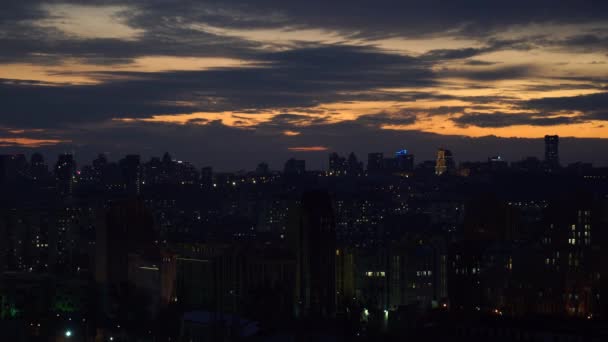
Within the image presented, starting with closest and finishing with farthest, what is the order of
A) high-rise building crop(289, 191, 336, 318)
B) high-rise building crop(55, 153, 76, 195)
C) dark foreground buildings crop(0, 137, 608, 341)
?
dark foreground buildings crop(0, 137, 608, 341) < high-rise building crop(289, 191, 336, 318) < high-rise building crop(55, 153, 76, 195)

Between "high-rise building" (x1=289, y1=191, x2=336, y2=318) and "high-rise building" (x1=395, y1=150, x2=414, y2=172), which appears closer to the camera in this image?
"high-rise building" (x1=289, y1=191, x2=336, y2=318)

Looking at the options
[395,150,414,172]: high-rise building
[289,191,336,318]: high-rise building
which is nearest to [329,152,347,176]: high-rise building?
[395,150,414,172]: high-rise building

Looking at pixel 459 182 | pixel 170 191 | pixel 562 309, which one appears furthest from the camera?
pixel 459 182

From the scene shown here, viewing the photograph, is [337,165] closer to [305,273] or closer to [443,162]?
[443,162]

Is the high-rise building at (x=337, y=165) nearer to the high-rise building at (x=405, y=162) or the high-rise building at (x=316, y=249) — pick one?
the high-rise building at (x=405, y=162)

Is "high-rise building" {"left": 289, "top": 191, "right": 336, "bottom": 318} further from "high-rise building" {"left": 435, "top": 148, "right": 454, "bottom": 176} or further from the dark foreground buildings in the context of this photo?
"high-rise building" {"left": 435, "top": 148, "right": 454, "bottom": 176}

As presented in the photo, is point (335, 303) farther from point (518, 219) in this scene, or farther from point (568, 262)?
point (518, 219)

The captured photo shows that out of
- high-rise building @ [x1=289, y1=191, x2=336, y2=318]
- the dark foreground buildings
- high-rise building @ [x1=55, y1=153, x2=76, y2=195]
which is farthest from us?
high-rise building @ [x1=55, y1=153, x2=76, y2=195]

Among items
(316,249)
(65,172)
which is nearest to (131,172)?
(65,172)

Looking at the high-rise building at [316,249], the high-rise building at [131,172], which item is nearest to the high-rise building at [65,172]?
the high-rise building at [131,172]

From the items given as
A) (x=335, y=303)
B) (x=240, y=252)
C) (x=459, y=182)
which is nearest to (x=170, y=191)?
(x=459, y=182)
